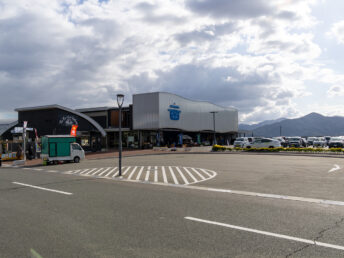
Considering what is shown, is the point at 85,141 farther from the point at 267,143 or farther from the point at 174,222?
the point at 174,222

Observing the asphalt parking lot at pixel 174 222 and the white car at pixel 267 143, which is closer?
the asphalt parking lot at pixel 174 222

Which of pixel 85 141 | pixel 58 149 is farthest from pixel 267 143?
pixel 85 141

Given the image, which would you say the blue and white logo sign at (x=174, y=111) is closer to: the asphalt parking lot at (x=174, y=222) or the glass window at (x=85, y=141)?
the glass window at (x=85, y=141)

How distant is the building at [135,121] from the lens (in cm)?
4441

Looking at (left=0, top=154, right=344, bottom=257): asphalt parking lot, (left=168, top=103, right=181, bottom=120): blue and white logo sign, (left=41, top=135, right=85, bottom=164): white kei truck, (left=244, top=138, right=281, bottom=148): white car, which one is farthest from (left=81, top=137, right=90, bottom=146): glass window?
(left=0, top=154, right=344, bottom=257): asphalt parking lot

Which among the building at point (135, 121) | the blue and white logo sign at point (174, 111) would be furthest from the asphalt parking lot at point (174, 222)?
the blue and white logo sign at point (174, 111)

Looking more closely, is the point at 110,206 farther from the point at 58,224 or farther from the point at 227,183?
the point at 227,183

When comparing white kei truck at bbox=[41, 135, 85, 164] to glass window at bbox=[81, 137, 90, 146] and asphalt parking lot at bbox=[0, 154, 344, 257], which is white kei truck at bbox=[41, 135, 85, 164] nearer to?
asphalt parking lot at bbox=[0, 154, 344, 257]

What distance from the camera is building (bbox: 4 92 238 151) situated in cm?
4441

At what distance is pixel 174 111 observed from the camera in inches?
2146

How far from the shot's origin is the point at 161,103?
2018 inches

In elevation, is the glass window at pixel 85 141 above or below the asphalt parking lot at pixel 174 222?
above

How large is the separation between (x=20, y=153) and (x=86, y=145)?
13393 millimetres

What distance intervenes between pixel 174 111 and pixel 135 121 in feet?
25.3
